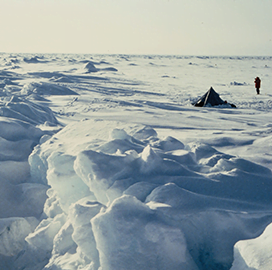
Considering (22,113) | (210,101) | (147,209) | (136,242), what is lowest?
(136,242)

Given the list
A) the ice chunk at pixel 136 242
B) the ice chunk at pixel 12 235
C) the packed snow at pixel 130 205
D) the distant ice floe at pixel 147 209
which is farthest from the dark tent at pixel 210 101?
the ice chunk at pixel 136 242

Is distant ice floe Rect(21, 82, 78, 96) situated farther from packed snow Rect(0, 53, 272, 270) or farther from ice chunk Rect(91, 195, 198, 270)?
ice chunk Rect(91, 195, 198, 270)

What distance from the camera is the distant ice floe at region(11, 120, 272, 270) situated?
1.73 m

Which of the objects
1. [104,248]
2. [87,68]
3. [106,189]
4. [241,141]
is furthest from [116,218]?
[87,68]

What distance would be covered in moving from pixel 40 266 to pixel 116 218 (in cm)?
96

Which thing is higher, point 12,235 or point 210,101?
point 210,101

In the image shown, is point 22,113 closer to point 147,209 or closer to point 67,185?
point 67,185

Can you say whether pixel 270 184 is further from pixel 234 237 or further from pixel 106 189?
pixel 106 189

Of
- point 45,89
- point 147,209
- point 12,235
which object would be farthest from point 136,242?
point 45,89

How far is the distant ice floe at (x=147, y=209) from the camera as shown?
5.66ft

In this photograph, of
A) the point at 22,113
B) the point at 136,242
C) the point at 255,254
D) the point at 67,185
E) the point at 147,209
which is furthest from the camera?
the point at 22,113

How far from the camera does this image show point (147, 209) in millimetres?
1845

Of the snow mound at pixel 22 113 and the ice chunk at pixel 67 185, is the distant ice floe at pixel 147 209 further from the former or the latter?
the snow mound at pixel 22 113

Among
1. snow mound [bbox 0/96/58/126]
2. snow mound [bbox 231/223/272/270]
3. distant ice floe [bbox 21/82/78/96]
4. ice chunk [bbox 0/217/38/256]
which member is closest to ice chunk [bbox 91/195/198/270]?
snow mound [bbox 231/223/272/270]
